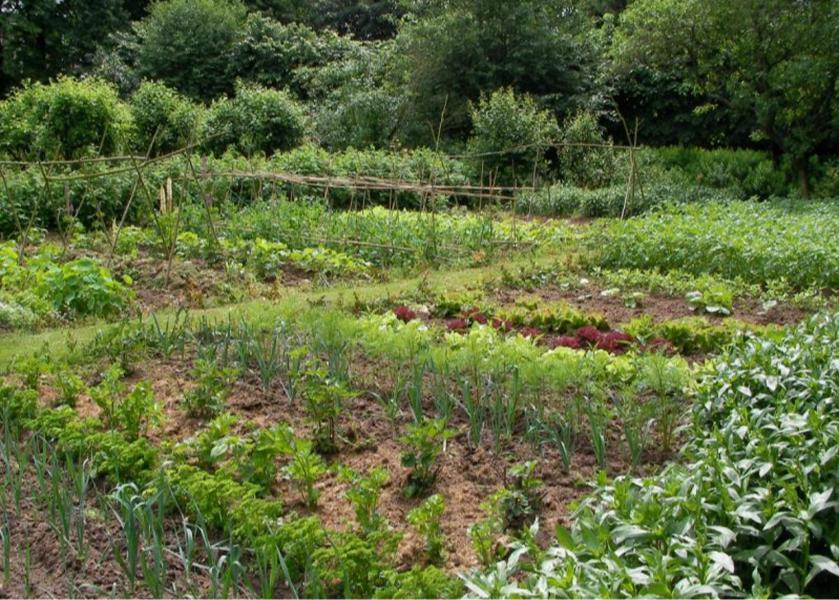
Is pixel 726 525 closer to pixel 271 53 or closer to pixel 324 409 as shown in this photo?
pixel 324 409

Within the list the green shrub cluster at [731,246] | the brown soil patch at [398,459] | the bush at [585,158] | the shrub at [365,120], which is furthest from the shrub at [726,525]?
the shrub at [365,120]

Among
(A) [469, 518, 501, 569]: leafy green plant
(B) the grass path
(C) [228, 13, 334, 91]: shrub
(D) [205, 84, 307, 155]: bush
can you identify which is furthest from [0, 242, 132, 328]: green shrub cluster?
(C) [228, 13, 334, 91]: shrub

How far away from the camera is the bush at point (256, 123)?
2019 cm

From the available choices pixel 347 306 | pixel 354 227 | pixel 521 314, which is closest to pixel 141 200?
pixel 354 227

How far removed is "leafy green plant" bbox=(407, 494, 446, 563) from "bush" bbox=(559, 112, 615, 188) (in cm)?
1588

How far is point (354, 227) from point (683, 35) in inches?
389

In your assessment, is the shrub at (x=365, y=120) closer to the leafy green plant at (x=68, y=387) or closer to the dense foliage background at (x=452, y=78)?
the dense foliage background at (x=452, y=78)

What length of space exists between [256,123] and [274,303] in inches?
494

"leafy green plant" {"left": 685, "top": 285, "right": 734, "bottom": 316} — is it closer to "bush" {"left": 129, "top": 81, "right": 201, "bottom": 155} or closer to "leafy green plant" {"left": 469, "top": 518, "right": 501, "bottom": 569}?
"leafy green plant" {"left": 469, "top": 518, "right": 501, "bottom": 569}

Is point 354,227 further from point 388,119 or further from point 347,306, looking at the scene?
point 388,119

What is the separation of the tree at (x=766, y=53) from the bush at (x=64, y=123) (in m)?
10.6

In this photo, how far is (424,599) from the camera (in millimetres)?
3262

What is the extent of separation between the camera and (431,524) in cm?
395

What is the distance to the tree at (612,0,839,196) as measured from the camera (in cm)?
1712
